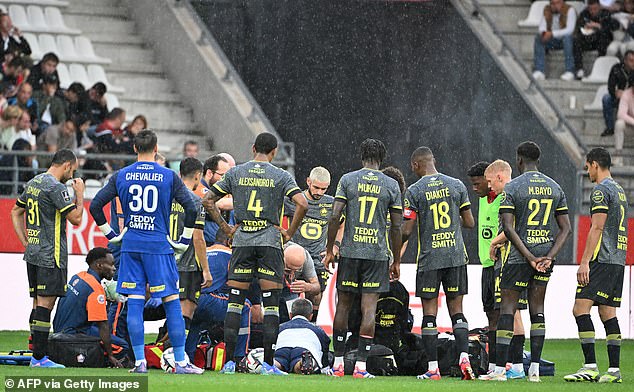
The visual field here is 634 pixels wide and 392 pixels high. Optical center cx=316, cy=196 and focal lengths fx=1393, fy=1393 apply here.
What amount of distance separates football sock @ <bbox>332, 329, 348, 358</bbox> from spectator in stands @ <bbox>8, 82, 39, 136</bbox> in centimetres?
1075

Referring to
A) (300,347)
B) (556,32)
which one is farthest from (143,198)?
(556,32)

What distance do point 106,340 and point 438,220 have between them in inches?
135

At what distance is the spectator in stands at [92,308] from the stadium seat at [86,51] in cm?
1231

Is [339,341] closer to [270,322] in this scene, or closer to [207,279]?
[270,322]

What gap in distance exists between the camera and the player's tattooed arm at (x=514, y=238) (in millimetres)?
12820

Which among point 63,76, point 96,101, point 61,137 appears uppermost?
point 63,76

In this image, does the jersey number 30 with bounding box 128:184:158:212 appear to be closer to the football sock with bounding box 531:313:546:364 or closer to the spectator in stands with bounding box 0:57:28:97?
the football sock with bounding box 531:313:546:364

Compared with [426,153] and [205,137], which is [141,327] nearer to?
[426,153]

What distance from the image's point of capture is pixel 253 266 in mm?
12969

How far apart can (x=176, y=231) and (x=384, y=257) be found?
2.54 m

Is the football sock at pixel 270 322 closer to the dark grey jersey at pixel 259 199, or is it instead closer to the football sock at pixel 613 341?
the dark grey jersey at pixel 259 199

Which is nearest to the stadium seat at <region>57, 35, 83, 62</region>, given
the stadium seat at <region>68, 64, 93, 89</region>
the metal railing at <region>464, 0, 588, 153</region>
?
the stadium seat at <region>68, 64, 93, 89</region>

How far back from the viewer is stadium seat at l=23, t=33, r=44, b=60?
24.8m

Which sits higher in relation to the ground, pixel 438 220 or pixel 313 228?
pixel 438 220
